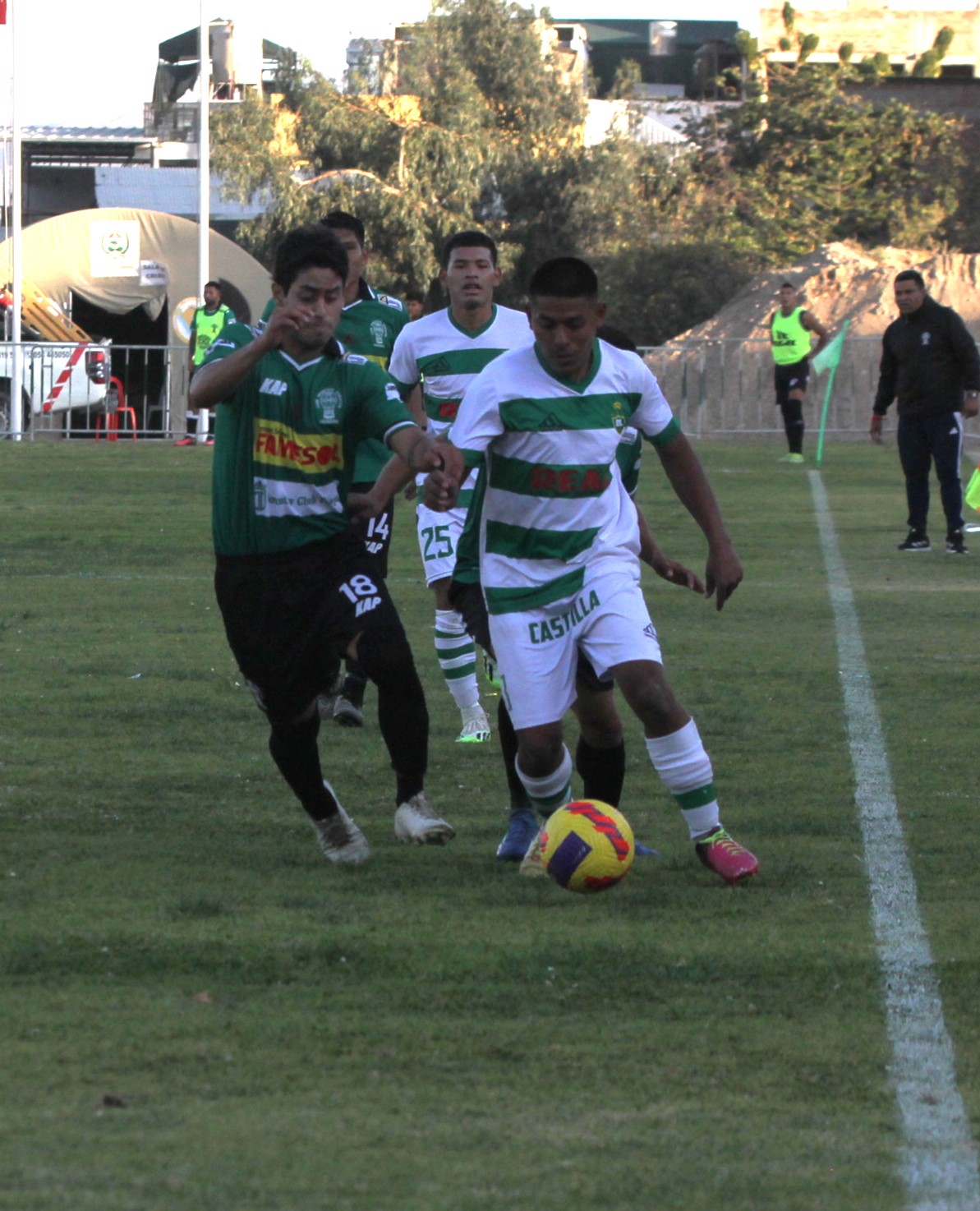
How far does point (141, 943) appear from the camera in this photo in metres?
5.16

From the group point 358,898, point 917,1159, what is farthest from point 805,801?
point 917,1159

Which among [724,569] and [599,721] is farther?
[599,721]

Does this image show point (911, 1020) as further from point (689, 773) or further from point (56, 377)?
point (56, 377)

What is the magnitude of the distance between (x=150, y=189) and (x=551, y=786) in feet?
150

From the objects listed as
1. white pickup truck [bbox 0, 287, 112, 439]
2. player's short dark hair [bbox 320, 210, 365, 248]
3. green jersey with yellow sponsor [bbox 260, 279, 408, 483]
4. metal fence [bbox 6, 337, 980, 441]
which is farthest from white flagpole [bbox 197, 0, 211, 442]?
player's short dark hair [bbox 320, 210, 365, 248]

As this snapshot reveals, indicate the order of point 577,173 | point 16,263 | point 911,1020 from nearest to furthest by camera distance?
point 911,1020
point 16,263
point 577,173

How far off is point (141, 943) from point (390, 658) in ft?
4.41

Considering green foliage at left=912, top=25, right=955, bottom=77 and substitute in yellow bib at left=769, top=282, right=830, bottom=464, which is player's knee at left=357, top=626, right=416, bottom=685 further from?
green foliage at left=912, top=25, right=955, bottom=77

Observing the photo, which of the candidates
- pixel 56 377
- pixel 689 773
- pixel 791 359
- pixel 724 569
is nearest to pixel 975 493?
pixel 791 359

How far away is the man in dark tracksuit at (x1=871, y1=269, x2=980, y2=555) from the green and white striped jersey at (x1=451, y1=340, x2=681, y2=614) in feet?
34.9

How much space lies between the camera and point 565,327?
227 inches

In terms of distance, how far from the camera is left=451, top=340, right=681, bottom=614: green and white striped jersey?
5.81 m

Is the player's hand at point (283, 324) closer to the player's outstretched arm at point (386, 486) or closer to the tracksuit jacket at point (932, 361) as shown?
the player's outstretched arm at point (386, 486)

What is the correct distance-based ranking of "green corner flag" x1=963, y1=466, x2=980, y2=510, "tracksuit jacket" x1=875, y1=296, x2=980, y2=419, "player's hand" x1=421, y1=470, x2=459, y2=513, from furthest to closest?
1. "green corner flag" x1=963, y1=466, x2=980, y2=510
2. "tracksuit jacket" x1=875, y1=296, x2=980, y2=419
3. "player's hand" x1=421, y1=470, x2=459, y2=513
